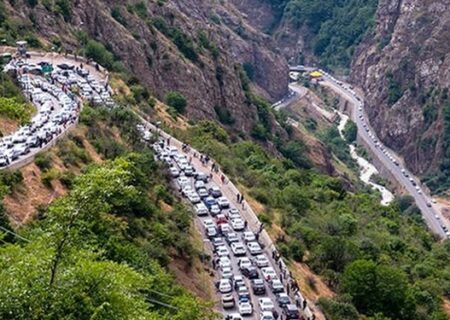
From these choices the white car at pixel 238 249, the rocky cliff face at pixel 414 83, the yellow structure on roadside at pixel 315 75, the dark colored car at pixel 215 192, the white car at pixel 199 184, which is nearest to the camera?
the white car at pixel 238 249

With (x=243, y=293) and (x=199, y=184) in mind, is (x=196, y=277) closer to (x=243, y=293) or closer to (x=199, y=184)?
(x=243, y=293)

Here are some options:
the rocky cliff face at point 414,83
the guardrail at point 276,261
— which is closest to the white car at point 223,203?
the guardrail at point 276,261

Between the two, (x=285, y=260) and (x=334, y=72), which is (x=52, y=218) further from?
(x=334, y=72)

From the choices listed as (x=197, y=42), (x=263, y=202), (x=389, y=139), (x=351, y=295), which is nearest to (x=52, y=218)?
(x=351, y=295)

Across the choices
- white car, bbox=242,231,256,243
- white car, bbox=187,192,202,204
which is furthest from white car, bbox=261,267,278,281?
white car, bbox=187,192,202,204

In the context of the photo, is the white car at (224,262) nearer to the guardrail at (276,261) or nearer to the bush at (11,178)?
the guardrail at (276,261)

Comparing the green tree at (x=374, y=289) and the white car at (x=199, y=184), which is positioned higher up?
the green tree at (x=374, y=289)

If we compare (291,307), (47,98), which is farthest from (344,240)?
(47,98)

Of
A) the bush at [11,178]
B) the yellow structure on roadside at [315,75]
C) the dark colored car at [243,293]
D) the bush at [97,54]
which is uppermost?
the bush at [11,178]
